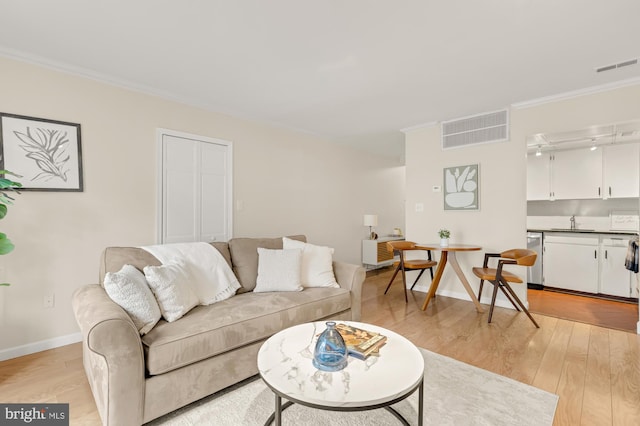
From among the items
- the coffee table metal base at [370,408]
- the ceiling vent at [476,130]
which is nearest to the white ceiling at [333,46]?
the ceiling vent at [476,130]

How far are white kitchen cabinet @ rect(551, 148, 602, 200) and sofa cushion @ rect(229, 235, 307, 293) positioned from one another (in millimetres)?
4630

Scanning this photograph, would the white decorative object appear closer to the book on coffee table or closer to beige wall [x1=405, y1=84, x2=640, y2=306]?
beige wall [x1=405, y1=84, x2=640, y2=306]

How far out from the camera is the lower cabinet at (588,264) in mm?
3863

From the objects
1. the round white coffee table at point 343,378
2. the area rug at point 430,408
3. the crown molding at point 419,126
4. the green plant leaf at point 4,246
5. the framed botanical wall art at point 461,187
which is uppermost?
the crown molding at point 419,126

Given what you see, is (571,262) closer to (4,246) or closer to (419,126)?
(419,126)

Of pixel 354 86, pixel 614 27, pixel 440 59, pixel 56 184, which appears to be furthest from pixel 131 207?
pixel 614 27

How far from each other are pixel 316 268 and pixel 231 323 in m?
1.11

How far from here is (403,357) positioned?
1.46m

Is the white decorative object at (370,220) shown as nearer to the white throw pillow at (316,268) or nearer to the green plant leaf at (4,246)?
the white throw pillow at (316,268)

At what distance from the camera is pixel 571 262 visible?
4203 millimetres

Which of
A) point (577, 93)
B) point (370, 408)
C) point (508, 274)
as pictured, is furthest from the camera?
point (508, 274)

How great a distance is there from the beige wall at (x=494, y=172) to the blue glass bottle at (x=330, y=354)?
10.3 ft

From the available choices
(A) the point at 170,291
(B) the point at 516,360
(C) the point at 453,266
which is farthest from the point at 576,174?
(A) the point at 170,291

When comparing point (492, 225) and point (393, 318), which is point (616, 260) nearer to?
point (492, 225)
